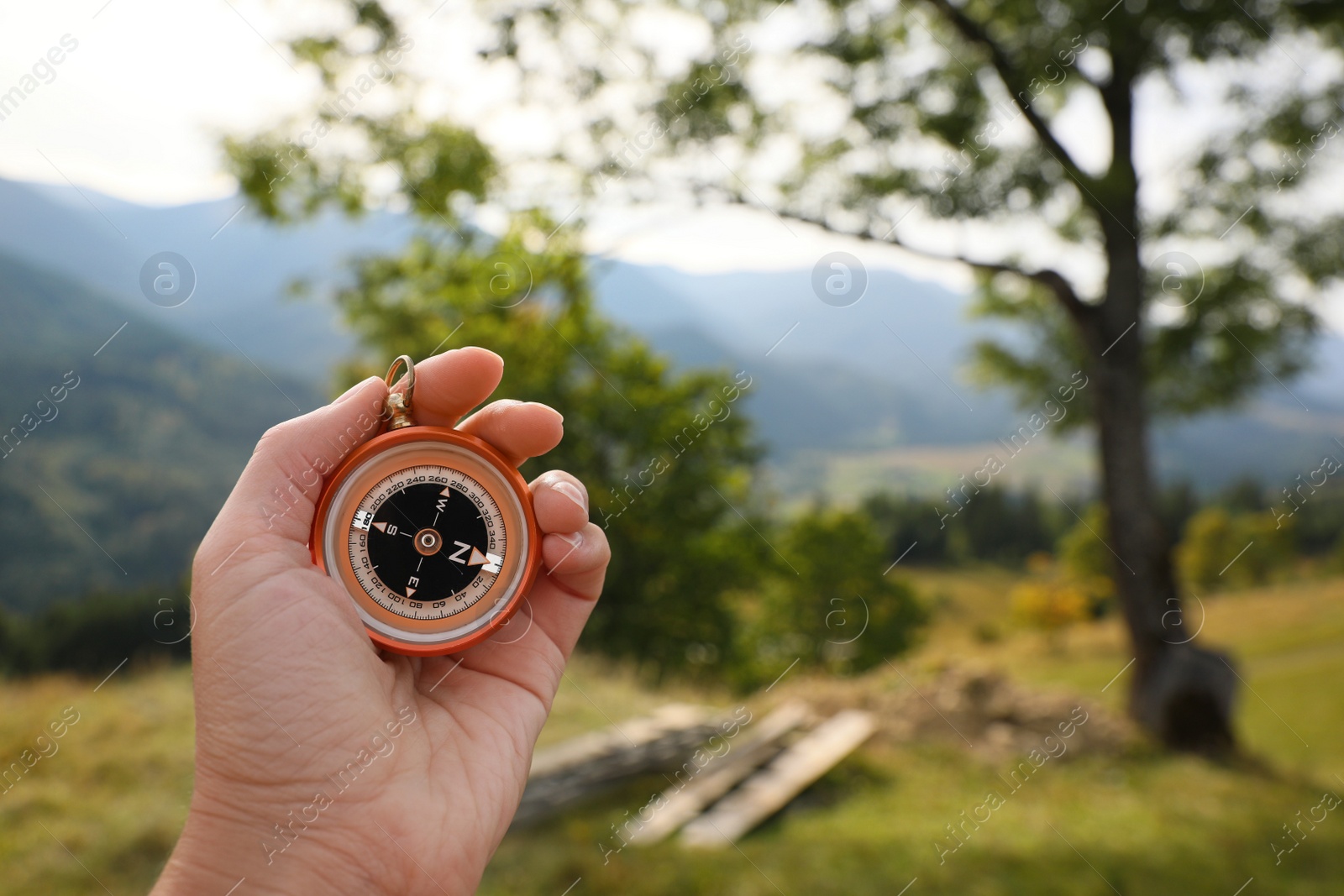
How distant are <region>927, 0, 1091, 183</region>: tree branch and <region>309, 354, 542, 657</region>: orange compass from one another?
7.65 meters

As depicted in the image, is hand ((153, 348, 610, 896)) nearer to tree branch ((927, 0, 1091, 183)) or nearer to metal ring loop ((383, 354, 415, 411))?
metal ring loop ((383, 354, 415, 411))

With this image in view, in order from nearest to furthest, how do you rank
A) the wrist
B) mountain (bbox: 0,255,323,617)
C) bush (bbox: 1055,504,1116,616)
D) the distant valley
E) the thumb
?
1. the wrist
2. the thumb
3. the distant valley
4. bush (bbox: 1055,504,1116,616)
5. mountain (bbox: 0,255,323,617)

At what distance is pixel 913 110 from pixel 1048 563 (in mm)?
59739

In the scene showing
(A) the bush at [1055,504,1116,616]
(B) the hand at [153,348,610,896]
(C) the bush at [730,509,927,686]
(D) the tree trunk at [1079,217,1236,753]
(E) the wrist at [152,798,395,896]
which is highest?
(A) the bush at [1055,504,1116,616]

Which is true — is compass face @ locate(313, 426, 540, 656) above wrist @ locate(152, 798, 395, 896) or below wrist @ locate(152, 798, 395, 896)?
above

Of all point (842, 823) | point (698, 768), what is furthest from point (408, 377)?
point (698, 768)

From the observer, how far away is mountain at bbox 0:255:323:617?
51.3 m

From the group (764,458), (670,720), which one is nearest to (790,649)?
(764,458)

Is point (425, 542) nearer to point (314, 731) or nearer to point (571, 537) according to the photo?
point (571, 537)

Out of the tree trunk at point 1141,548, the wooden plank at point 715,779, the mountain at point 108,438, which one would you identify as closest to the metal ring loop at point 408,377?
the wooden plank at point 715,779

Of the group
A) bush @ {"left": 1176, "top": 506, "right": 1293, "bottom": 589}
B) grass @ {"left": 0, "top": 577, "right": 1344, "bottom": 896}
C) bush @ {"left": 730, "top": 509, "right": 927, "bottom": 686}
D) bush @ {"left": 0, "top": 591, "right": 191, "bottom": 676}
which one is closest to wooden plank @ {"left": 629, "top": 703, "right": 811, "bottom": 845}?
grass @ {"left": 0, "top": 577, "right": 1344, "bottom": 896}

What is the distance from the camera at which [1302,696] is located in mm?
15914

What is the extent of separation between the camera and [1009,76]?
793cm

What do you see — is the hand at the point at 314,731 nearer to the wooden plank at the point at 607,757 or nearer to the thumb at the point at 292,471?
the thumb at the point at 292,471
